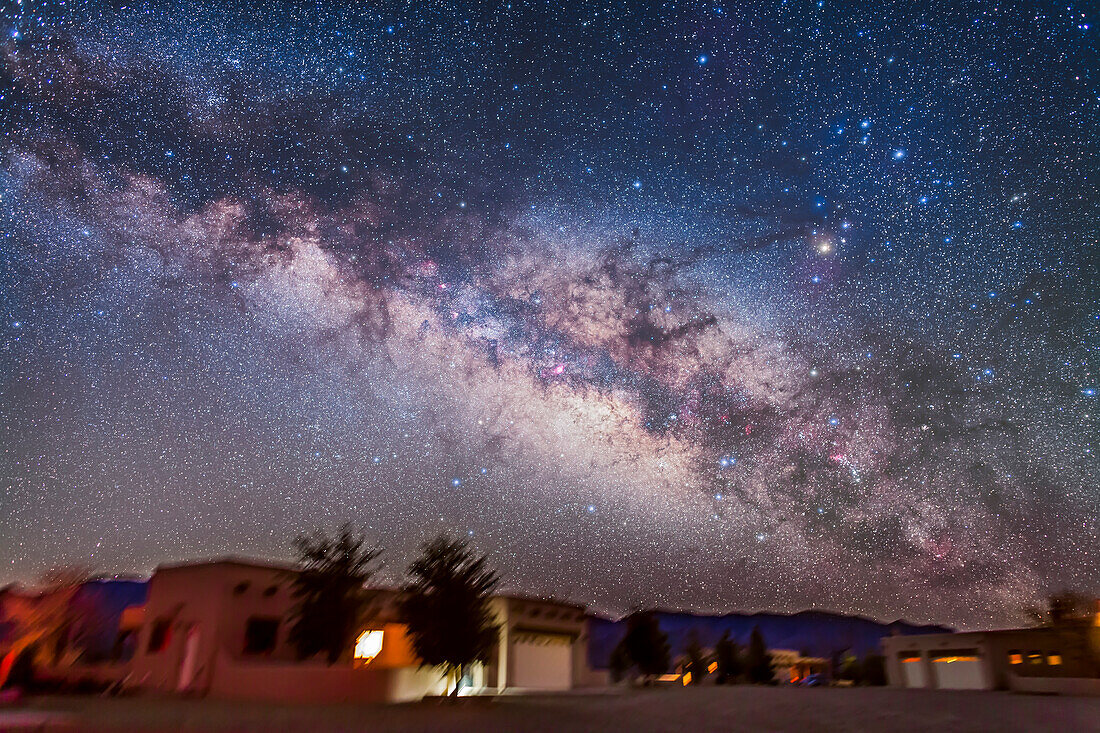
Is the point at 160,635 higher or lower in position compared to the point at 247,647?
higher

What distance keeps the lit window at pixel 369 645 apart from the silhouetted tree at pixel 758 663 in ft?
138

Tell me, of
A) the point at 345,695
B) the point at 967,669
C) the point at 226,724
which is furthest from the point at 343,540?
the point at 967,669

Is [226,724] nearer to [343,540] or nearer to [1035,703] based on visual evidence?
[343,540]

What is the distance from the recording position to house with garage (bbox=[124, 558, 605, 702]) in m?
21.3

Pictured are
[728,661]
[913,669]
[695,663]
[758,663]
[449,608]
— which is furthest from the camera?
[695,663]

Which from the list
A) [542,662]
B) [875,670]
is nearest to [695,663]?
[875,670]

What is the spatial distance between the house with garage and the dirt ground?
1.66 meters

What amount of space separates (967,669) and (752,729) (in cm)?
4026

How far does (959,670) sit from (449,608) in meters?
41.1

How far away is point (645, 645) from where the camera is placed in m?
50.2

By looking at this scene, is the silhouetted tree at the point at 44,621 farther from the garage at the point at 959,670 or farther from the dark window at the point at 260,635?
the garage at the point at 959,670

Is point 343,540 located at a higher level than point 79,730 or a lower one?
higher

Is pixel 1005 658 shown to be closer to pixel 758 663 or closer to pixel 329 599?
pixel 758 663

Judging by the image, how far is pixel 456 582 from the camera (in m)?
23.3
